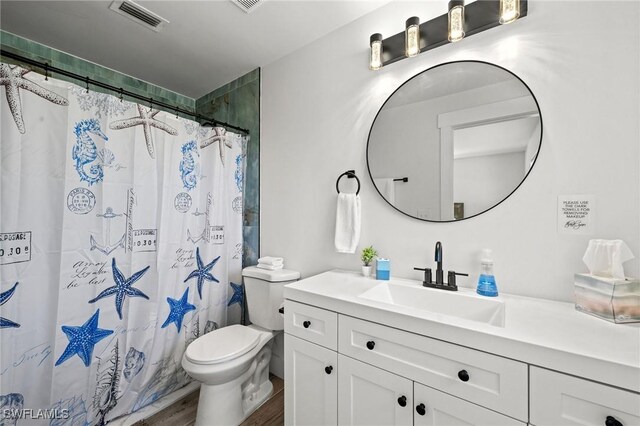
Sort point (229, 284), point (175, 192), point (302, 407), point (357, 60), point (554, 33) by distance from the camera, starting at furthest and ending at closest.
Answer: point (229, 284)
point (175, 192)
point (357, 60)
point (302, 407)
point (554, 33)

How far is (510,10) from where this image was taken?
110 centimetres

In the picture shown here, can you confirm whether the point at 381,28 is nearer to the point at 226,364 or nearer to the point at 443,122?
the point at 443,122

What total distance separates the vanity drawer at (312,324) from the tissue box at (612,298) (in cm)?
90

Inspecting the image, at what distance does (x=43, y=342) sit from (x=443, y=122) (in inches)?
91.0

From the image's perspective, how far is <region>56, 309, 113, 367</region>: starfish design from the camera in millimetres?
1377

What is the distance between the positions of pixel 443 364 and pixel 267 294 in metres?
1.21

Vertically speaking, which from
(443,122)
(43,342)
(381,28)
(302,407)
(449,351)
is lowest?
(302,407)

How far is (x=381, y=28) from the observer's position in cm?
153

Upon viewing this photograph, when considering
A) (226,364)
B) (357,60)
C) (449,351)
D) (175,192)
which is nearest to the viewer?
(449,351)

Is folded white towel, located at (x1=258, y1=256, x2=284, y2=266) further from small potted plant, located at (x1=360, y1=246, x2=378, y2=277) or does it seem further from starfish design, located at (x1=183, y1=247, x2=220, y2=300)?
small potted plant, located at (x1=360, y1=246, x2=378, y2=277)

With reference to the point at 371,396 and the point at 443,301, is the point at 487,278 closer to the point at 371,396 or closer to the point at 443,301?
the point at 443,301

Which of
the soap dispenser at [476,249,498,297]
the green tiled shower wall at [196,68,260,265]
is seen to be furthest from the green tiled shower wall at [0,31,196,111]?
the soap dispenser at [476,249,498,297]

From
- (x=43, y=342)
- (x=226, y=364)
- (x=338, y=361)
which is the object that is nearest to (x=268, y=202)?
(x=226, y=364)

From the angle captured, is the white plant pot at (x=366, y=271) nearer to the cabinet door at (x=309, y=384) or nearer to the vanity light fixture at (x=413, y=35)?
the cabinet door at (x=309, y=384)
